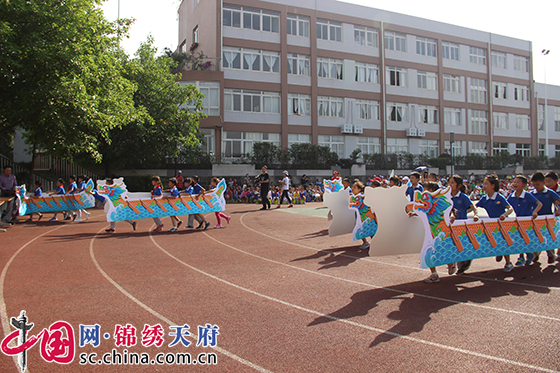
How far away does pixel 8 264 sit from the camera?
8391mm

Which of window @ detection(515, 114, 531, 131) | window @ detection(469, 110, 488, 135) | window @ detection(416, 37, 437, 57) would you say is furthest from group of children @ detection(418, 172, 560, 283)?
window @ detection(515, 114, 531, 131)

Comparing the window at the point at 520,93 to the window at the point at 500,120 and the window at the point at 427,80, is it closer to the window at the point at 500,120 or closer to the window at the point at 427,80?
the window at the point at 500,120

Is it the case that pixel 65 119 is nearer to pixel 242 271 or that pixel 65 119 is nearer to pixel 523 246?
pixel 242 271

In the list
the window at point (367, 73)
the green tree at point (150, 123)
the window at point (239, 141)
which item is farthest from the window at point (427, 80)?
the green tree at point (150, 123)

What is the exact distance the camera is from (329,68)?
124 ft

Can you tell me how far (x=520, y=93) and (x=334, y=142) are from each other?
29.6m

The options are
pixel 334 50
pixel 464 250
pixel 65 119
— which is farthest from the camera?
pixel 334 50

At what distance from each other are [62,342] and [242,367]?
228cm

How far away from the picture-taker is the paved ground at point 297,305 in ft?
12.9

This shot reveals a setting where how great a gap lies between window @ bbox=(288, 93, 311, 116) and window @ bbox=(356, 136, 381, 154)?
21.6 feet

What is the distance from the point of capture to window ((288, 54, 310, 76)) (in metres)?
36.1

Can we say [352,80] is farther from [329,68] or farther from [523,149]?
[523,149]

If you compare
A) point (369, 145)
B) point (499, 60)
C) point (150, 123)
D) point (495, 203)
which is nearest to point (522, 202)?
point (495, 203)

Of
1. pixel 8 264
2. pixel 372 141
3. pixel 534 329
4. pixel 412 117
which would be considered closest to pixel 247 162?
pixel 372 141
